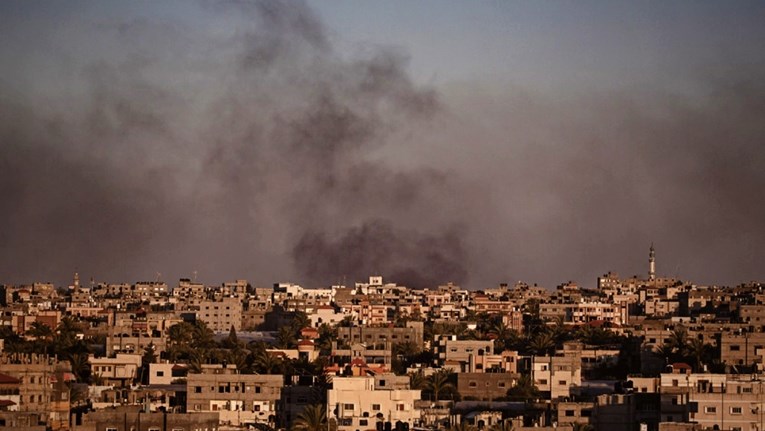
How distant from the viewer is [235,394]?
79500 millimetres

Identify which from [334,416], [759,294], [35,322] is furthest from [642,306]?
[334,416]

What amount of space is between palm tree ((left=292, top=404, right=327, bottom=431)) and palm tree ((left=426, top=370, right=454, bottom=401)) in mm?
17844

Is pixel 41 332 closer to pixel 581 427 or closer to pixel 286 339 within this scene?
pixel 286 339

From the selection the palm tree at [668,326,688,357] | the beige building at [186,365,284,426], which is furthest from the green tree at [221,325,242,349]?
the beige building at [186,365,284,426]

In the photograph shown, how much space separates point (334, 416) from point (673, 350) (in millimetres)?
45877

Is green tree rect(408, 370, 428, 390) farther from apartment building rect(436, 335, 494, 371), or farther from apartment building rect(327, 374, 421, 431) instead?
apartment building rect(436, 335, 494, 371)

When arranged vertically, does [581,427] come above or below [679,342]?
below

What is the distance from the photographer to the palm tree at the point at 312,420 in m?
65.6

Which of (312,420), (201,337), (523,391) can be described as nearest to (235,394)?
(312,420)

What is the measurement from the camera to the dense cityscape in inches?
2665

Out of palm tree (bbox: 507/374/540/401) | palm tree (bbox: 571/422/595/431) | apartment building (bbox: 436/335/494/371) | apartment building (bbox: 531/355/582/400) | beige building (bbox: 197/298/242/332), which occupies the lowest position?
palm tree (bbox: 571/422/595/431)

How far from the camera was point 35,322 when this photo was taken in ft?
443

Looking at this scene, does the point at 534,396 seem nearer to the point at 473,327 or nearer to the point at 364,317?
the point at 473,327

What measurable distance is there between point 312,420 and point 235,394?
13040 mm
